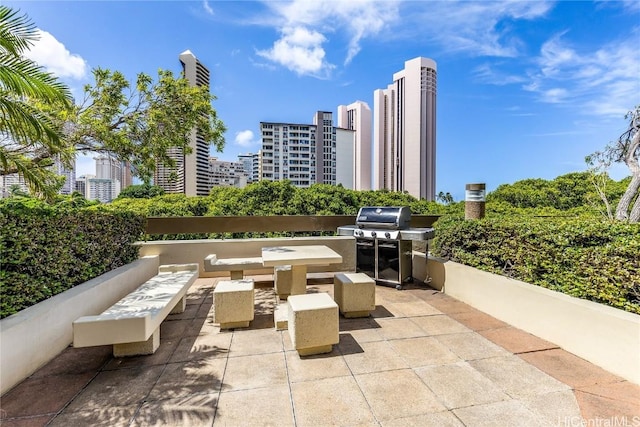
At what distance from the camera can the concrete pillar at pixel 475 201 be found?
4887 mm

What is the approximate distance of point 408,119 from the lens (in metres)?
42.2

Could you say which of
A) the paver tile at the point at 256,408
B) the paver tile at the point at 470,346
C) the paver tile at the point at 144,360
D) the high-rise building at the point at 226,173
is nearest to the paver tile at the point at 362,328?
the paver tile at the point at 470,346

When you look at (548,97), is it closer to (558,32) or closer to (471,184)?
(558,32)

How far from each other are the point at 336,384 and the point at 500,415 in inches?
41.5

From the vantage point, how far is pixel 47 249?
2754 mm

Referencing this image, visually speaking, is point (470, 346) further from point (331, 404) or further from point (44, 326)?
point (44, 326)

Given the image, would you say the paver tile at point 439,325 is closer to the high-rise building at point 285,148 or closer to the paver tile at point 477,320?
the paver tile at point 477,320

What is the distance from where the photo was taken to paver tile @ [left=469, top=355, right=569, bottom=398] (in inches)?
81.4

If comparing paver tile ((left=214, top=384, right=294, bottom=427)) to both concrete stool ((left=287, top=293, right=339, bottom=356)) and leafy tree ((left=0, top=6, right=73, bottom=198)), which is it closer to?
concrete stool ((left=287, top=293, right=339, bottom=356))

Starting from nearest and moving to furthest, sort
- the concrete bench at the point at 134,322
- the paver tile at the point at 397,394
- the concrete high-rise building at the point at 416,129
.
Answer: the paver tile at the point at 397,394 → the concrete bench at the point at 134,322 → the concrete high-rise building at the point at 416,129

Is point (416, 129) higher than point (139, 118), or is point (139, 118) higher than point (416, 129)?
point (416, 129)

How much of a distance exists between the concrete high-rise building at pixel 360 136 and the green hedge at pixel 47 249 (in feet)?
198

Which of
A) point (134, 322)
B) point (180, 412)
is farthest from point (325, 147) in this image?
point (180, 412)

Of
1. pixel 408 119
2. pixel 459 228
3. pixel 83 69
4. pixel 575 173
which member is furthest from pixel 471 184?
pixel 408 119
